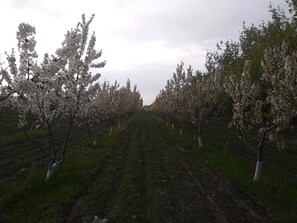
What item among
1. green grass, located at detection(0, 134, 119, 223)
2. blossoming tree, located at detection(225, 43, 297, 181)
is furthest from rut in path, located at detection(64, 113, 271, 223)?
blossoming tree, located at detection(225, 43, 297, 181)

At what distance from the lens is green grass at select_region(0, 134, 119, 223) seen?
470 inches

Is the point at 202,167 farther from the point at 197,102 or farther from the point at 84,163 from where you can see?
the point at 197,102

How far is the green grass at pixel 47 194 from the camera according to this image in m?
11.9

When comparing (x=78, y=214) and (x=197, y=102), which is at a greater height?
(x=197, y=102)

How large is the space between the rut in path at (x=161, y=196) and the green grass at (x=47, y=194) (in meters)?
0.48

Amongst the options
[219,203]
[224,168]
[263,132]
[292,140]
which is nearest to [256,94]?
[263,132]

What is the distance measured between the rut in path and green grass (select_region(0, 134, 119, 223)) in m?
0.48

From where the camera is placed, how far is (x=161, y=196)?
46.6ft

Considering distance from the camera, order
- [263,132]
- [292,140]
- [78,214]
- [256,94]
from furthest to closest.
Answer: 1. [292,140]
2. [256,94]
3. [263,132]
4. [78,214]

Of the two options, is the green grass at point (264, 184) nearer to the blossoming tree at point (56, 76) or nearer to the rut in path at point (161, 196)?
the rut in path at point (161, 196)

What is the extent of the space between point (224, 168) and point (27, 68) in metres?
12.9

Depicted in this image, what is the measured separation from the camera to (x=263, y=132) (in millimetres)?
17578

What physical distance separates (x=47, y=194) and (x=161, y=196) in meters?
5.02

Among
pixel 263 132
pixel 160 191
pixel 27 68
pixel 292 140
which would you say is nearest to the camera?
pixel 27 68
